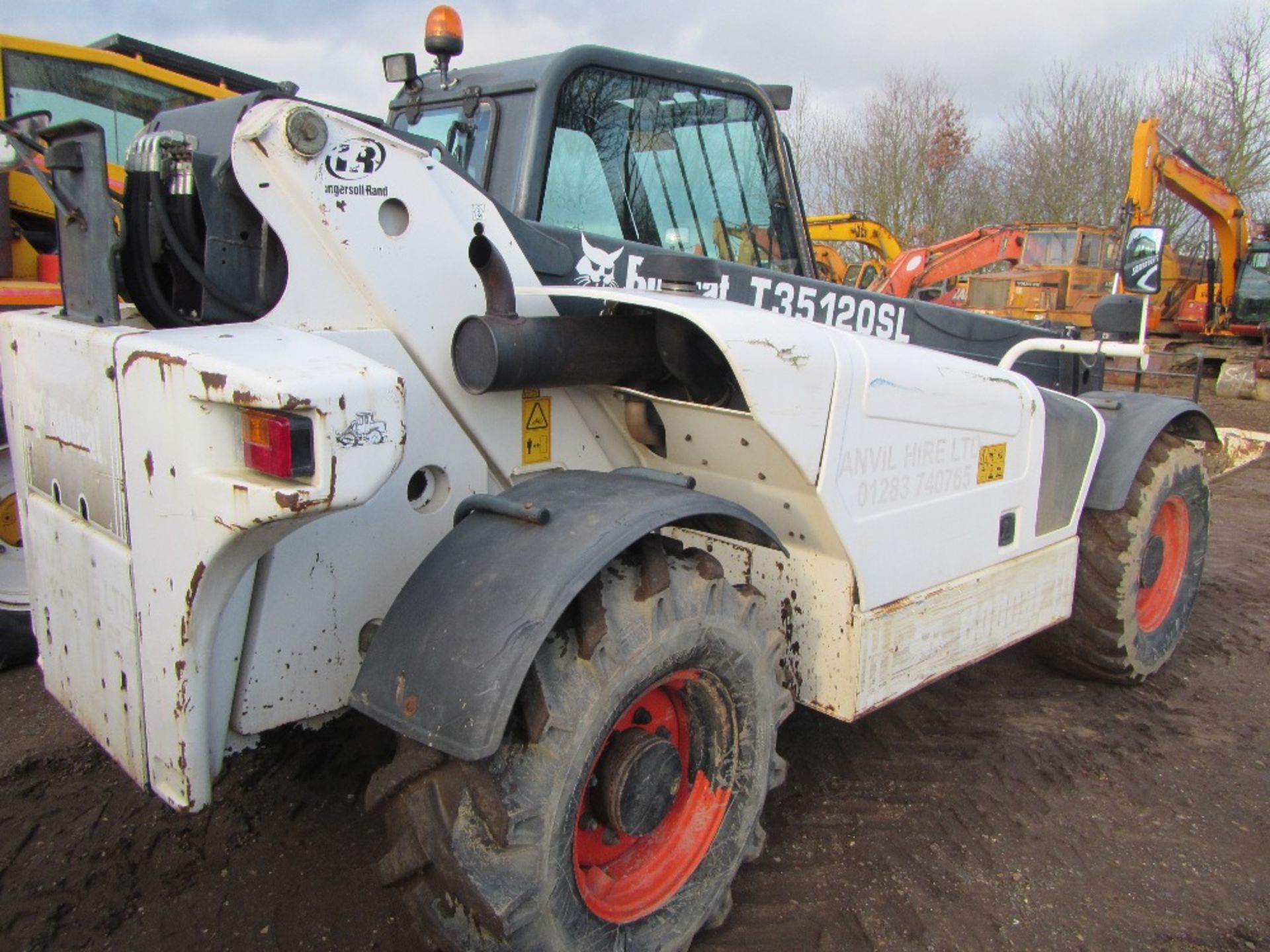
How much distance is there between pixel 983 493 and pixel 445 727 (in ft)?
6.43

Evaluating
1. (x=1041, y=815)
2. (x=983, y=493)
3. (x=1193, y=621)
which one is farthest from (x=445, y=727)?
(x=1193, y=621)

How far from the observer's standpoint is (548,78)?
9.74 ft

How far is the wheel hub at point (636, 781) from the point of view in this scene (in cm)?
225

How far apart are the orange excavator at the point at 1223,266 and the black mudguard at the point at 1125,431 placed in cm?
854

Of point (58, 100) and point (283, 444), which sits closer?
point (283, 444)

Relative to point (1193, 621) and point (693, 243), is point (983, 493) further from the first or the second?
point (1193, 621)

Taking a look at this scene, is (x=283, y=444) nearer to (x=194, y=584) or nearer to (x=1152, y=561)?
(x=194, y=584)

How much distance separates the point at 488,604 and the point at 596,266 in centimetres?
117

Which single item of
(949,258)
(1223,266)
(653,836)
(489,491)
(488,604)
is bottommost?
(653,836)

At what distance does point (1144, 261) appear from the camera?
3.39 metres

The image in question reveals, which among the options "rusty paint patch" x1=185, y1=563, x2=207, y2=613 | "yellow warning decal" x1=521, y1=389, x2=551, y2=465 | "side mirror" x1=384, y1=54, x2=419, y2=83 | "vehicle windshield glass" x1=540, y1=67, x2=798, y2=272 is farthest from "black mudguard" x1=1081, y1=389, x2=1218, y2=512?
"rusty paint patch" x1=185, y1=563, x2=207, y2=613

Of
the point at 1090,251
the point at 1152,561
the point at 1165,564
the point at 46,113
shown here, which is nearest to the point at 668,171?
the point at 46,113

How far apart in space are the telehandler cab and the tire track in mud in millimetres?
402

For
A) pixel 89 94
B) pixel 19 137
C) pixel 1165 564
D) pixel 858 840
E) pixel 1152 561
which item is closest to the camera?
pixel 19 137
